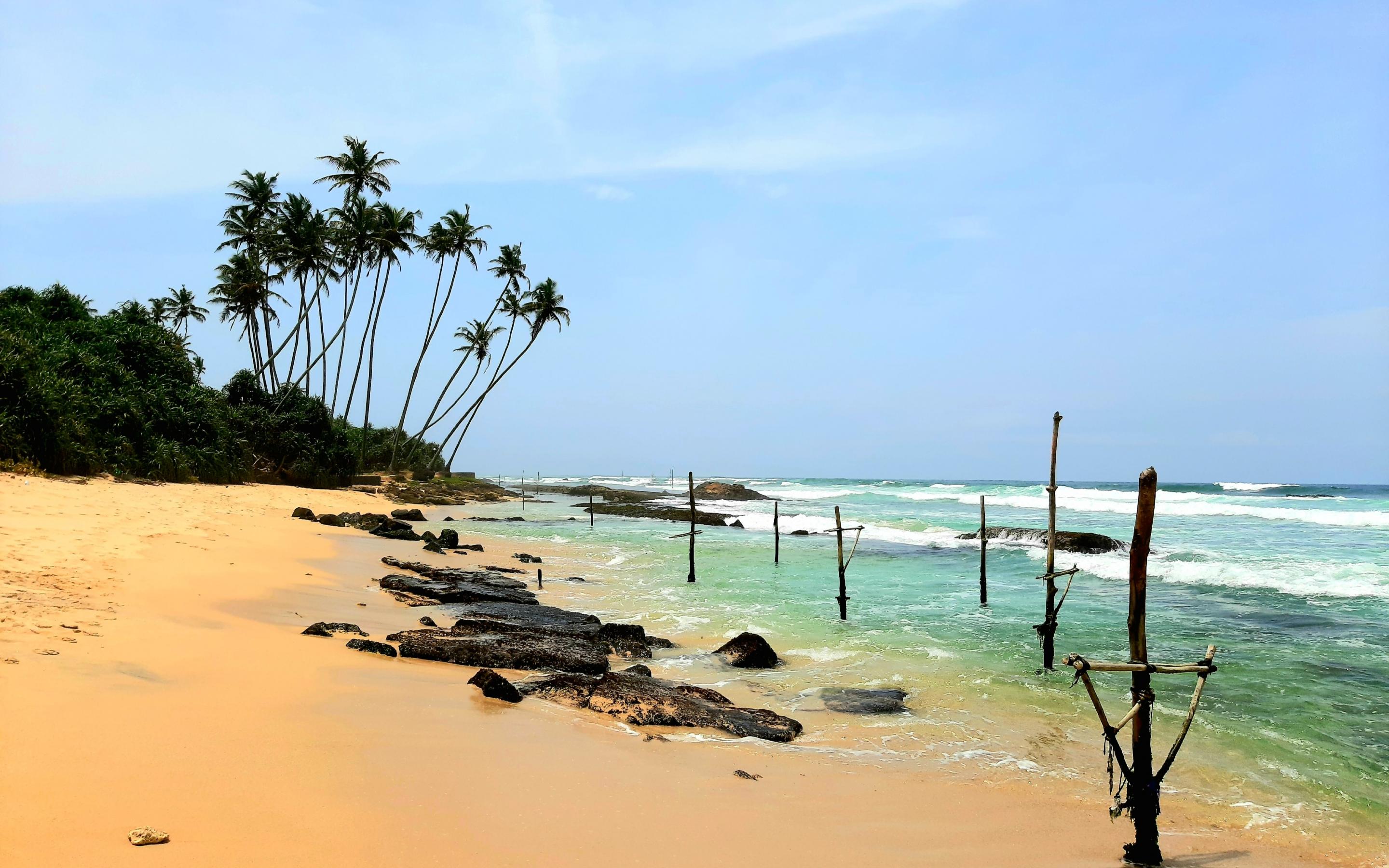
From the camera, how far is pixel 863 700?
9055 millimetres

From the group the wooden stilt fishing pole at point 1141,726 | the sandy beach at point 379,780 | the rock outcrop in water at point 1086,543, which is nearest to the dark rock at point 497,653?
the sandy beach at point 379,780

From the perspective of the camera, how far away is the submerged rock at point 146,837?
3537mm

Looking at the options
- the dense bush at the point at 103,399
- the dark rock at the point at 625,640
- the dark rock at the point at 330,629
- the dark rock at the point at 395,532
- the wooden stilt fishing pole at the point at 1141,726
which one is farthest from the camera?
the dark rock at the point at 395,532

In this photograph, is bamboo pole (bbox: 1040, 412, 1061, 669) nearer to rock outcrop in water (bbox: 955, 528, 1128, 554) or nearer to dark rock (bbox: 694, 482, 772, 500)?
rock outcrop in water (bbox: 955, 528, 1128, 554)

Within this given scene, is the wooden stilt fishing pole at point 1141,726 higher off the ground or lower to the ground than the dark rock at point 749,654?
higher

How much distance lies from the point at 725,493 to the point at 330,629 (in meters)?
55.2

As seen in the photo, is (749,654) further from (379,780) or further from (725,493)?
(725,493)

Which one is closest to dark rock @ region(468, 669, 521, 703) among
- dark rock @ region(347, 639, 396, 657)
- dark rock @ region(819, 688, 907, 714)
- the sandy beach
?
the sandy beach

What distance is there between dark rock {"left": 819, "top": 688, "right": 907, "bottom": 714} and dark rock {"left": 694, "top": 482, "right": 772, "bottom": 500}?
53.8 meters

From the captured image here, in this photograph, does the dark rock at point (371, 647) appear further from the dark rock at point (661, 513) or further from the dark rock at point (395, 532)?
the dark rock at point (661, 513)

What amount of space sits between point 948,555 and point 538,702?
879 inches

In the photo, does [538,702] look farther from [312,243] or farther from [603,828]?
[312,243]

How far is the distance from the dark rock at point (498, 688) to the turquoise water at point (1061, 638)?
306cm

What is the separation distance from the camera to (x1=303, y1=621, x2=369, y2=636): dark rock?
9.23 m
